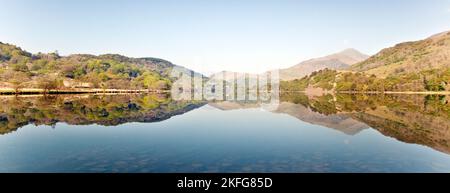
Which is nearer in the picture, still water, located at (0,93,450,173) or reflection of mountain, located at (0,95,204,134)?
still water, located at (0,93,450,173)

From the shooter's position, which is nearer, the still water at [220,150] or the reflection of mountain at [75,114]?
the still water at [220,150]

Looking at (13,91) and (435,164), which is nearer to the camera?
(435,164)

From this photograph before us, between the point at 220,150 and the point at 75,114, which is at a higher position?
the point at 75,114

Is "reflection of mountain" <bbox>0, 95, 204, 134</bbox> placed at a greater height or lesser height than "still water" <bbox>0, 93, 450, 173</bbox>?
greater

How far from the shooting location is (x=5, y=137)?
35.9m

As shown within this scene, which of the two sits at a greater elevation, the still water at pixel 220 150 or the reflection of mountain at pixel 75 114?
the reflection of mountain at pixel 75 114

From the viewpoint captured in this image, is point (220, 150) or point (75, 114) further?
point (75, 114)

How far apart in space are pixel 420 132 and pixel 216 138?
1007 inches
